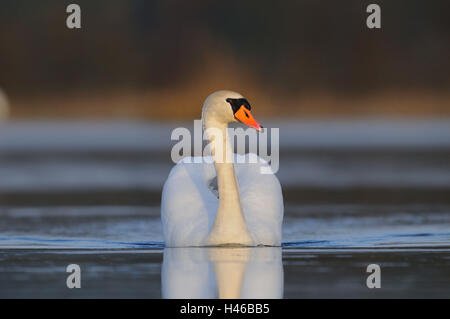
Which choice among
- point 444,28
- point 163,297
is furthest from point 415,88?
point 163,297

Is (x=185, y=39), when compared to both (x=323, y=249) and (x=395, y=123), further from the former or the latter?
(x=323, y=249)

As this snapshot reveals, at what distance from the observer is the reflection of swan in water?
8.45 meters

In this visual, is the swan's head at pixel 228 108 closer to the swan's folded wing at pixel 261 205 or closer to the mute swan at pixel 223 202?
the mute swan at pixel 223 202

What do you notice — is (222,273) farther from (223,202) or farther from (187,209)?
(187,209)

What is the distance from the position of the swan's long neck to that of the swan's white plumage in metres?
0.13

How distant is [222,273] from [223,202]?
131 centimetres

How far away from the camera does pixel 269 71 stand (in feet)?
126

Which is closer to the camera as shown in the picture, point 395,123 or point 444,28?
point 395,123

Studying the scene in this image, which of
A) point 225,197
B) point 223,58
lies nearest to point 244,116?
point 225,197

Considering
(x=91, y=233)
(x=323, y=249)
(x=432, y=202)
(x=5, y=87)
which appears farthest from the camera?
(x=5, y=87)

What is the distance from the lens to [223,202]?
10359 millimetres

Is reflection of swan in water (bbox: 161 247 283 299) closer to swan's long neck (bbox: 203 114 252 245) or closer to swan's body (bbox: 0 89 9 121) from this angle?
swan's long neck (bbox: 203 114 252 245)
